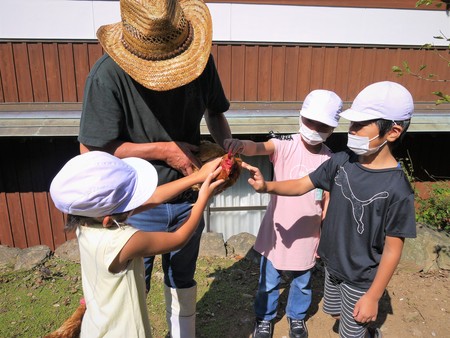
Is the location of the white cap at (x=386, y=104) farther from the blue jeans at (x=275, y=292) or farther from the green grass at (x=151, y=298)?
the green grass at (x=151, y=298)

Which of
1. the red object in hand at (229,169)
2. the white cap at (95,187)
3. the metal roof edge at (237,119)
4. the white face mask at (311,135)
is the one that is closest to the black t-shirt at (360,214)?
the white face mask at (311,135)

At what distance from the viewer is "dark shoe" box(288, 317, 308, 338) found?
3348 mm

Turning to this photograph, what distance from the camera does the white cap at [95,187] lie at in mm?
1617

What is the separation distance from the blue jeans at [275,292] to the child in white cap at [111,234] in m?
1.36

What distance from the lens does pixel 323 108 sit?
9.11 ft

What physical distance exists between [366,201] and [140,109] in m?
1.52

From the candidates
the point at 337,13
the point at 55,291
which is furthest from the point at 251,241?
the point at 337,13

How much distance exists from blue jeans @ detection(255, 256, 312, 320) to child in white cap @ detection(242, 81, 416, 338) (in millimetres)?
529

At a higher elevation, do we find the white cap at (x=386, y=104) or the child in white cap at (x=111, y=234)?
the white cap at (x=386, y=104)

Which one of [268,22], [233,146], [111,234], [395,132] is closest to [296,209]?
[233,146]

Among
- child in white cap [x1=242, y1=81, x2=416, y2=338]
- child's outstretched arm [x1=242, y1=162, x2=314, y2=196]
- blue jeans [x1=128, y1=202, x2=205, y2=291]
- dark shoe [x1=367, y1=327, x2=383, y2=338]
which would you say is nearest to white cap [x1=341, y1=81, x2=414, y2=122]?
child in white cap [x1=242, y1=81, x2=416, y2=338]

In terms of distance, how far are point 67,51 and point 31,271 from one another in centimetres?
294

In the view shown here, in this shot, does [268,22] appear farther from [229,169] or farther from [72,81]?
[229,169]

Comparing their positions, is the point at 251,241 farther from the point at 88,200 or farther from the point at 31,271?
the point at 88,200
